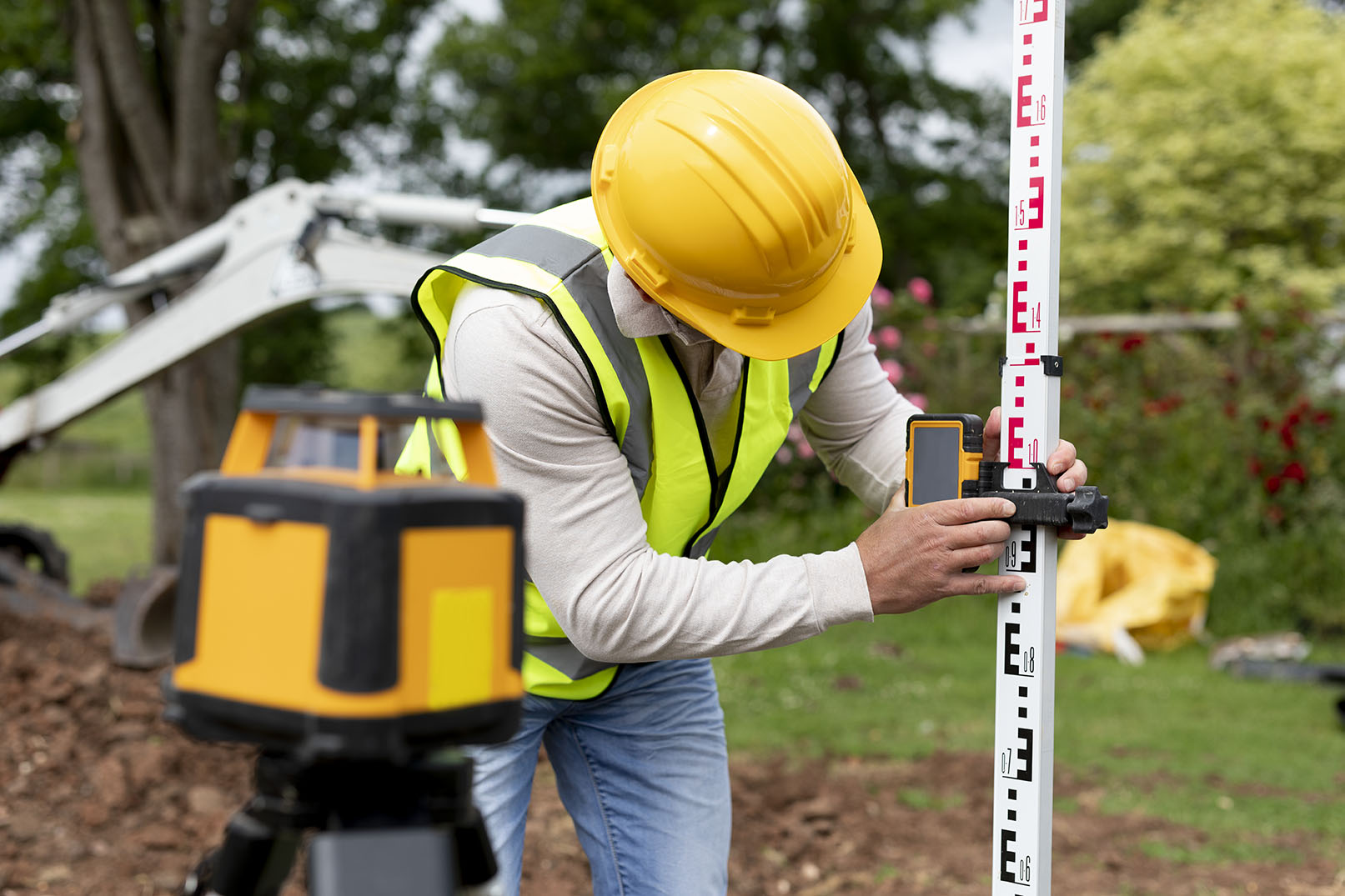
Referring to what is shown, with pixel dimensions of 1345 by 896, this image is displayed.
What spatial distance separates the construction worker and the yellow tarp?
15.4 ft

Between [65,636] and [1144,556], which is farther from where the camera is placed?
[1144,556]

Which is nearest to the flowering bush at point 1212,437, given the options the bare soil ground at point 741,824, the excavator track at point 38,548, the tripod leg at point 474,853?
the bare soil ground at point 741,824

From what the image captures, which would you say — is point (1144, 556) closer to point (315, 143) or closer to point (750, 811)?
point (750, 811)

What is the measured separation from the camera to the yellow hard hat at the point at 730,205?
5.01ft

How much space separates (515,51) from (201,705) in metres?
17.9

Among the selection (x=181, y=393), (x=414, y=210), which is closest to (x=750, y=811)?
(x=414, y=210)

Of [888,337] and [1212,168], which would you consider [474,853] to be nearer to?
[888,337]

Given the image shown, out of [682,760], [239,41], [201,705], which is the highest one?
[239,41]

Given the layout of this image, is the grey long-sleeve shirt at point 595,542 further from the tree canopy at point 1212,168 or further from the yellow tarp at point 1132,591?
the tree canopy at point 1212,168

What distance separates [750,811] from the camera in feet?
13.2

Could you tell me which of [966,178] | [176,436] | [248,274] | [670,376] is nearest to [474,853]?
[670,376]

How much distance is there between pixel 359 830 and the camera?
2.88 feet

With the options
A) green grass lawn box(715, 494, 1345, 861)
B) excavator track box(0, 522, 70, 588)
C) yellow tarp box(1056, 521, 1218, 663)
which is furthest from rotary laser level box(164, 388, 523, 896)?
excavator track box(0, 522, 70, 588)

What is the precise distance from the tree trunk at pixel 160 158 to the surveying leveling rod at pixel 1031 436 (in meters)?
5.23
